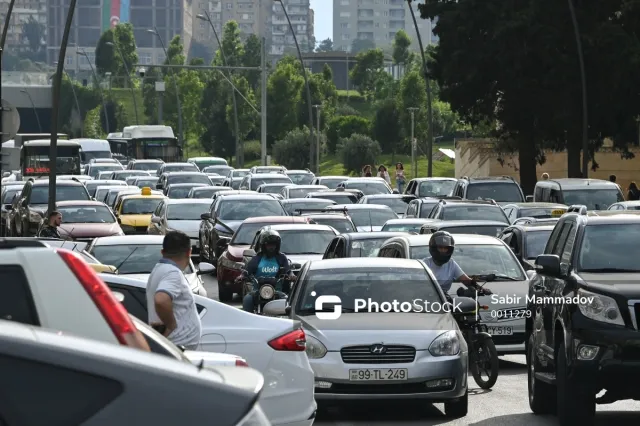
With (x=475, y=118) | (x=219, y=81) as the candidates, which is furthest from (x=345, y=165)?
(x=475, y=118)

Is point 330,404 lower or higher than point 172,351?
lower

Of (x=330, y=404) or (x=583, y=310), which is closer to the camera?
(x=583, y=310)

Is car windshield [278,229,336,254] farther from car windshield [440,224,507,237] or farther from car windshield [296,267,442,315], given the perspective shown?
car windshield [296,267,442,315]

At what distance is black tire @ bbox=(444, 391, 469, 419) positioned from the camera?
1349 centimetres

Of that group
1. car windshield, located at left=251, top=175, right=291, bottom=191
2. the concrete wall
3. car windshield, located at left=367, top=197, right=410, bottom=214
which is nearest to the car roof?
car windshield, located at left=367, top=197, right=410, bottom=214

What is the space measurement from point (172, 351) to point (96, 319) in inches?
11.5

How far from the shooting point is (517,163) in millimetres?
77438

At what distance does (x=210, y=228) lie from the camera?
34.4 meters

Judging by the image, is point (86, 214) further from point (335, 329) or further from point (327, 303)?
point (335, 329)

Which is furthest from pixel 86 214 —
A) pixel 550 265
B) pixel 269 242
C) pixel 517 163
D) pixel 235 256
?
pixel 517 163

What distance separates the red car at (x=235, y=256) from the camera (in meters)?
28.2

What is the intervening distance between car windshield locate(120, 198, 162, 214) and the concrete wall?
93.2 feet

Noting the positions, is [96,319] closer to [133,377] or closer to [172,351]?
[172,351]

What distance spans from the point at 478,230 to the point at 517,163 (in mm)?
53193
